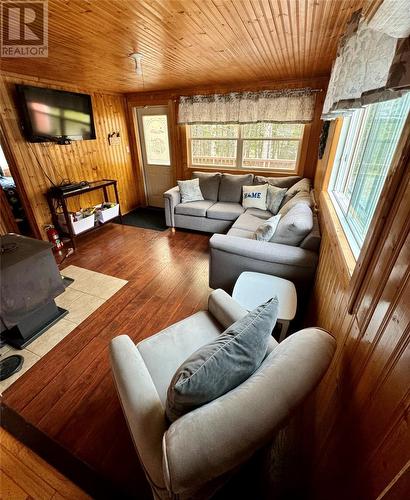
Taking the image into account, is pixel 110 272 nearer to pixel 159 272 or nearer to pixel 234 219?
pixel 159 272

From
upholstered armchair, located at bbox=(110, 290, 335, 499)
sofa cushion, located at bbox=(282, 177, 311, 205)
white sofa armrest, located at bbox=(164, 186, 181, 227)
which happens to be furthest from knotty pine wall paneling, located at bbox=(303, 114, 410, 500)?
white sofa armrest, located at bbox=(164, 186, 181, 227)

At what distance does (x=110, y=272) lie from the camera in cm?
271

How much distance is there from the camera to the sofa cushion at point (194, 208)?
11.5 feet

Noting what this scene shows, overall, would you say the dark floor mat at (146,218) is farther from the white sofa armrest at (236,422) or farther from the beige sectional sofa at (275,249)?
the white sofa armrest at (236,422)

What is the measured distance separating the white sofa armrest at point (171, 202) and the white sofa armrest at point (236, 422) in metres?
3.18

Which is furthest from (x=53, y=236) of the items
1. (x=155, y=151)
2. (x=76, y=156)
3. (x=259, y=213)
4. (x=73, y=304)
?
(x=259, y=213)

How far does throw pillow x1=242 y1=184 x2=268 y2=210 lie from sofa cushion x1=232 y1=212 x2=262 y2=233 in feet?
0.84

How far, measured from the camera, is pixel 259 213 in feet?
10.9

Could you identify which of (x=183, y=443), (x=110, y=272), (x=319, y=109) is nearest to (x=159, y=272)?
(x=110, y=272)

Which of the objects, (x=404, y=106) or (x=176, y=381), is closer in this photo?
(x=176, y=381)

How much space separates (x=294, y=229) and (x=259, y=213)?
4.77ft

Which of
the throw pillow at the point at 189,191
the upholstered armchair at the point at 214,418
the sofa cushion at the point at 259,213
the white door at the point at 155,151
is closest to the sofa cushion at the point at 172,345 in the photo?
the upholstered armchair at the point at 214,418

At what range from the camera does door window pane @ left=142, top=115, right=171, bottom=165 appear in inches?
170

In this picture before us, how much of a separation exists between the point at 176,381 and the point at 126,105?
502cm
